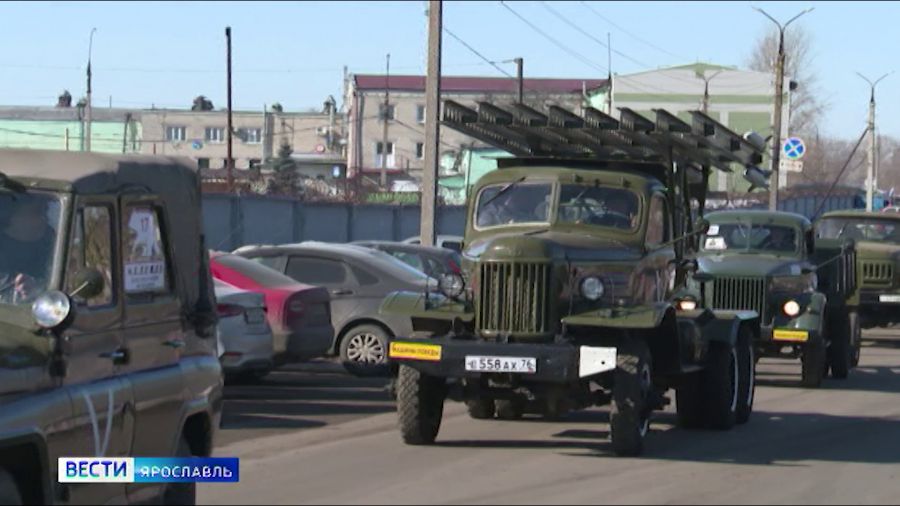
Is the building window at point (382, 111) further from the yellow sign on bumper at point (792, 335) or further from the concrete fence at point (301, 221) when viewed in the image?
the yellow sign on bumper at point (792, 335)

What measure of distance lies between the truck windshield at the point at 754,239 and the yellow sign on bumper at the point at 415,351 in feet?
27.8

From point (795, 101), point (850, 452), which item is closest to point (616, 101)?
point (795, 101)

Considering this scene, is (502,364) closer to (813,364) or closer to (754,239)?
(813,364)

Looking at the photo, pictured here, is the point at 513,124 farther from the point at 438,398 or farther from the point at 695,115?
the point at 438,398

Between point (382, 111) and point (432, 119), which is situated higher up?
point (382, 111)

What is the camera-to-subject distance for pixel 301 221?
35250 mm

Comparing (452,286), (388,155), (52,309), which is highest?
(388,155)

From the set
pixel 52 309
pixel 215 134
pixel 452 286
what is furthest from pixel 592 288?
pixel 215 134

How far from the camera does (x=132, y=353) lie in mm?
7434

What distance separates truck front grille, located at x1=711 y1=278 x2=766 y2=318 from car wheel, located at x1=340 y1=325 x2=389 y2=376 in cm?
430

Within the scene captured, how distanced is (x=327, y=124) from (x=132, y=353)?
93.3 m

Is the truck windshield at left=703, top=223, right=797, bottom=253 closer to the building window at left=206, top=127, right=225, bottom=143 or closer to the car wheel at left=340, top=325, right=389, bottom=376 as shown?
the car wheel at left=340, top=325, right=389, bottom=376

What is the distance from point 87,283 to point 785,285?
44.5 ft

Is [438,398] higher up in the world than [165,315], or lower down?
lower down
